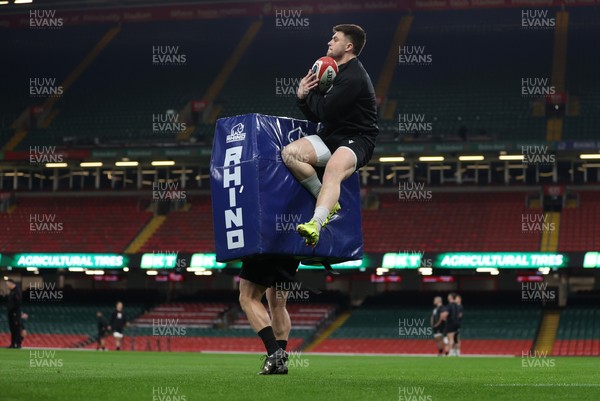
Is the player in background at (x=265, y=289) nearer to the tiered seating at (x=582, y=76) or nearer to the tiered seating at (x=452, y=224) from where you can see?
the tiered seating at (x=452, y=224)

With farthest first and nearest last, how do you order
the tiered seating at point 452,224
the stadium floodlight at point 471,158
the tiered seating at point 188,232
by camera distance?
the stadium floodlight at point 471,158
the tiered seating at point 188,232
the tiered seating at point 452,224

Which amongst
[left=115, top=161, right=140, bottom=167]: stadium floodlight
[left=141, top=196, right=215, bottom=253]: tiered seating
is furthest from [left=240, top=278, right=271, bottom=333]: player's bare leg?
[left=115, top=161, right=140, bottom=167]: stadium floodlight

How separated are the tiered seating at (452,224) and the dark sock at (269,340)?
1177 inches

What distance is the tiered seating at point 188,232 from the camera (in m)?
41.2

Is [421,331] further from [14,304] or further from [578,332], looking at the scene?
[14,304]

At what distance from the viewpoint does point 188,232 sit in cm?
4256

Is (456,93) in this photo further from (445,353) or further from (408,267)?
(445,353)

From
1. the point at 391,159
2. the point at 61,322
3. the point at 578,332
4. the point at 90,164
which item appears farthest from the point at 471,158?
the point at 61,322

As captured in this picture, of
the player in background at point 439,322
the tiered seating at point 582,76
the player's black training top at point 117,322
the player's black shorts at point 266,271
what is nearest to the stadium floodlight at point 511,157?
the tiered seating at point 582,76

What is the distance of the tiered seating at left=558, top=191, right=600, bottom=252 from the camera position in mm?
38031

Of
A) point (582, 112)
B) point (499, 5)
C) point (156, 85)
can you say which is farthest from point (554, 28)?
point (156, 85)

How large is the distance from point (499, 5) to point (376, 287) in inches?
541

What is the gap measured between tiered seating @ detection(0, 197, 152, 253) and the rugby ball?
33.8m

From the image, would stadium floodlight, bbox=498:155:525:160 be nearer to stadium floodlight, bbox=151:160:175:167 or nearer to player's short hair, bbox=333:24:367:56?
stadium floodlight, bbox=151:160:175:167
